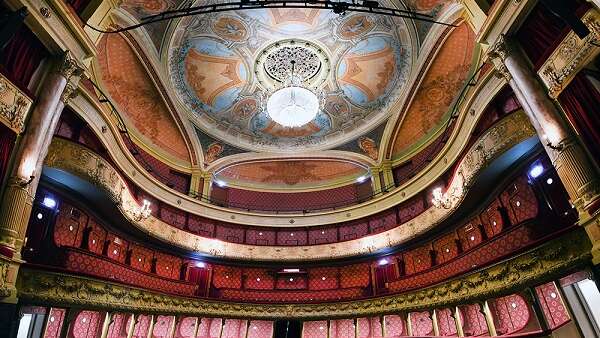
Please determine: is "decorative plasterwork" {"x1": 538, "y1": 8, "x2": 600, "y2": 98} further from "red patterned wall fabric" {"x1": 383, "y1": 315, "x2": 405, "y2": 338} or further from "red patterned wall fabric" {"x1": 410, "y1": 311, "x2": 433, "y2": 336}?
"red patterned wall fabric" {"x1": 383, "y1": 315, "x2": 405, "y2": 338}

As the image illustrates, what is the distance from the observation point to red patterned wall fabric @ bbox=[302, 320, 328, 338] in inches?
→ 515

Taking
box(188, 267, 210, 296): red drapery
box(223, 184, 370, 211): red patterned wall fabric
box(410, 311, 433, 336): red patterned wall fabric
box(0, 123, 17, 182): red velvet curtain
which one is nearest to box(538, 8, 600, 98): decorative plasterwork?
box(410, 311, 433, 336): red patterned wall fabric

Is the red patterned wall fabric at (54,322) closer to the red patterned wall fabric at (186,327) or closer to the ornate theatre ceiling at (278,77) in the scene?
the red patterned wall fabric at (186,327)

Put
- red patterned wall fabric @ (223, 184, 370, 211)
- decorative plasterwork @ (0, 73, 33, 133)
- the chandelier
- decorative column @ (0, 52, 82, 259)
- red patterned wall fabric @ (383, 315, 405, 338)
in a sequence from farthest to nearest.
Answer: red patterned wall fabric @ (223, 184, 370, 211)
the chandelier
red patterned wall fabric @ (383, 315, 405, 338)
decorative plasterwork @ (0, 73, 33, 133)
decorative column @ (0, 52, 82, 259)

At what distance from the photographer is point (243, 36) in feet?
43.4

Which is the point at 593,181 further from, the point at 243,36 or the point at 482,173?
the point at 243,36

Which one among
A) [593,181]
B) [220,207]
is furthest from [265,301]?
[593,181]

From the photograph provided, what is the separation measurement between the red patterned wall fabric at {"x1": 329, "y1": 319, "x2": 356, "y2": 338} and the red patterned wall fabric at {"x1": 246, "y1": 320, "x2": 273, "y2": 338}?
243 centimetres

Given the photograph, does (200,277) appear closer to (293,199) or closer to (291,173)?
(293,199)

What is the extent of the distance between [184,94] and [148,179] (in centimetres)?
438

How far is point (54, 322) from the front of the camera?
26.9 feet

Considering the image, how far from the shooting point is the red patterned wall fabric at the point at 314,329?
42.9 ft

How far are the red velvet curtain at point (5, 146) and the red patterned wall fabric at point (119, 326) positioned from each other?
21.0ft

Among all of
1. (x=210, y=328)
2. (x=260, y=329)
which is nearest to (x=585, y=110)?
(x=260, y=329)
